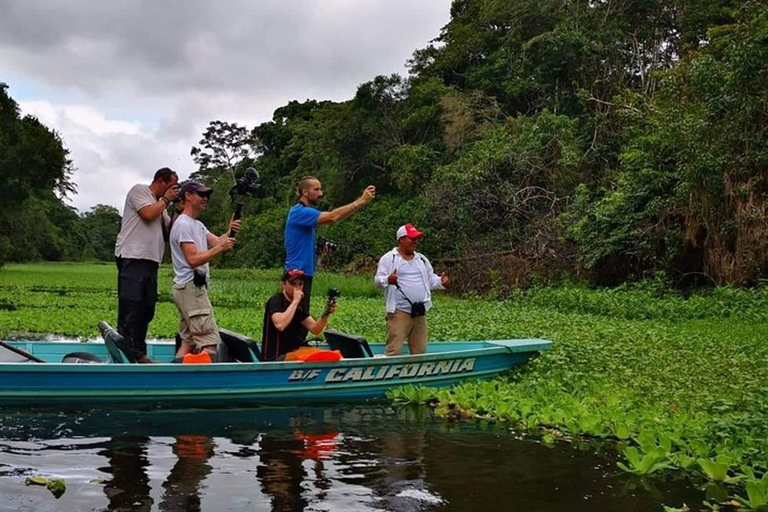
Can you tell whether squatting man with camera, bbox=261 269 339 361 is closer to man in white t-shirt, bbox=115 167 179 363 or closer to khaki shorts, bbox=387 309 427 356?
khaki shorts, bbox=387 309 427 356

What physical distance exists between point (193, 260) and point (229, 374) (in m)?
1.16

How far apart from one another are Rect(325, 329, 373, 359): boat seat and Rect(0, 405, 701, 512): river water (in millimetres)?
Result: 1306

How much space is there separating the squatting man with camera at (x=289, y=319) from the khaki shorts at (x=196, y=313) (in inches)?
23.0

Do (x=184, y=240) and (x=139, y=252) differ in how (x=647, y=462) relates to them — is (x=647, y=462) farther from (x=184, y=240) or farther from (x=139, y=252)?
(x=139, y=252)

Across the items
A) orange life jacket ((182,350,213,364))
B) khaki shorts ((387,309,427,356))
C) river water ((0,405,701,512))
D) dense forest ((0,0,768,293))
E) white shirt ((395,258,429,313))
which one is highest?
dense forest ((0,0,768,293))

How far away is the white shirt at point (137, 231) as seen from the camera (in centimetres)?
813

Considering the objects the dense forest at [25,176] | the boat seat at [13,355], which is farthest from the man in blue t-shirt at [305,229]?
the dense forest at [25,176]

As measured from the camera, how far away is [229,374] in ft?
26.7

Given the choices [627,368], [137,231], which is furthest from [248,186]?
[627,368]

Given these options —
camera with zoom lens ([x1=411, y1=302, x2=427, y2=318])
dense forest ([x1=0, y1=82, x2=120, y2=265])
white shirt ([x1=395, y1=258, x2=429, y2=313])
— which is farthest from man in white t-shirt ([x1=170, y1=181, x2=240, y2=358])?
dense forest ([x1=0, y1=82, x2=120, y2=265])

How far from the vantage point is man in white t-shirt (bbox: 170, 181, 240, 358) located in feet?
25.9

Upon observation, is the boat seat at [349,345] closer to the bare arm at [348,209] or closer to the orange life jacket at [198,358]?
the bare arm at [348,209]

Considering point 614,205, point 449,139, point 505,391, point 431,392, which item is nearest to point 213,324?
point 431,392

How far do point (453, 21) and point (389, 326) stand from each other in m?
33.3
